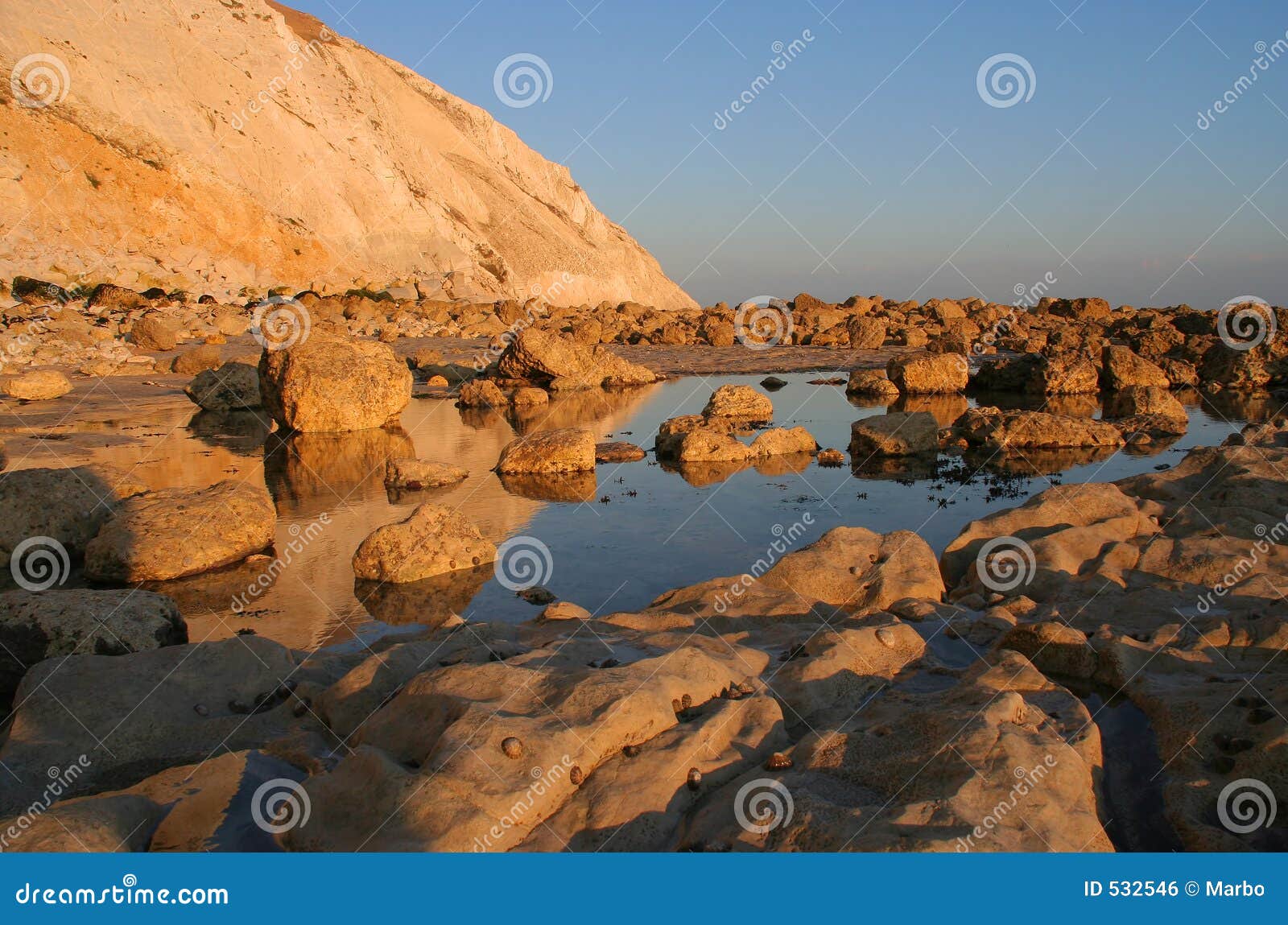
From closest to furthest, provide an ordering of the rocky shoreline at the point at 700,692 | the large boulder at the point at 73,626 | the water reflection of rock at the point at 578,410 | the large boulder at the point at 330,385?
1. the rocky shoreline at the point at 700,692
2. the large boulder at the point at 73,626
3. the large boulder at the point at 330,385
4. the water reflection of rock at the point at 578,410

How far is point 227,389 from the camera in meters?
24.4

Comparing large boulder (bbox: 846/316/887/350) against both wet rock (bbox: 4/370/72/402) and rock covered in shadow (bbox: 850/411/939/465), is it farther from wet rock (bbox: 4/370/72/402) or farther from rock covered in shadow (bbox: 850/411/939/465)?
wet rock (bbox: 4/370/72/402)

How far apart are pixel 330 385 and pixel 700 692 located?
1723 cm

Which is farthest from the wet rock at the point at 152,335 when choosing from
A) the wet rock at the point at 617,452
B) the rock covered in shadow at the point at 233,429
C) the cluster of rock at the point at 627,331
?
the wet rock at the point at 617,452

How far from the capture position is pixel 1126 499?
1188 centimetres

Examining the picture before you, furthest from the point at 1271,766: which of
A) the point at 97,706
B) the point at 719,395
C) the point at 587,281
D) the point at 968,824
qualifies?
the point at 587,281

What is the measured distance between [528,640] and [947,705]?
3.96 metres
